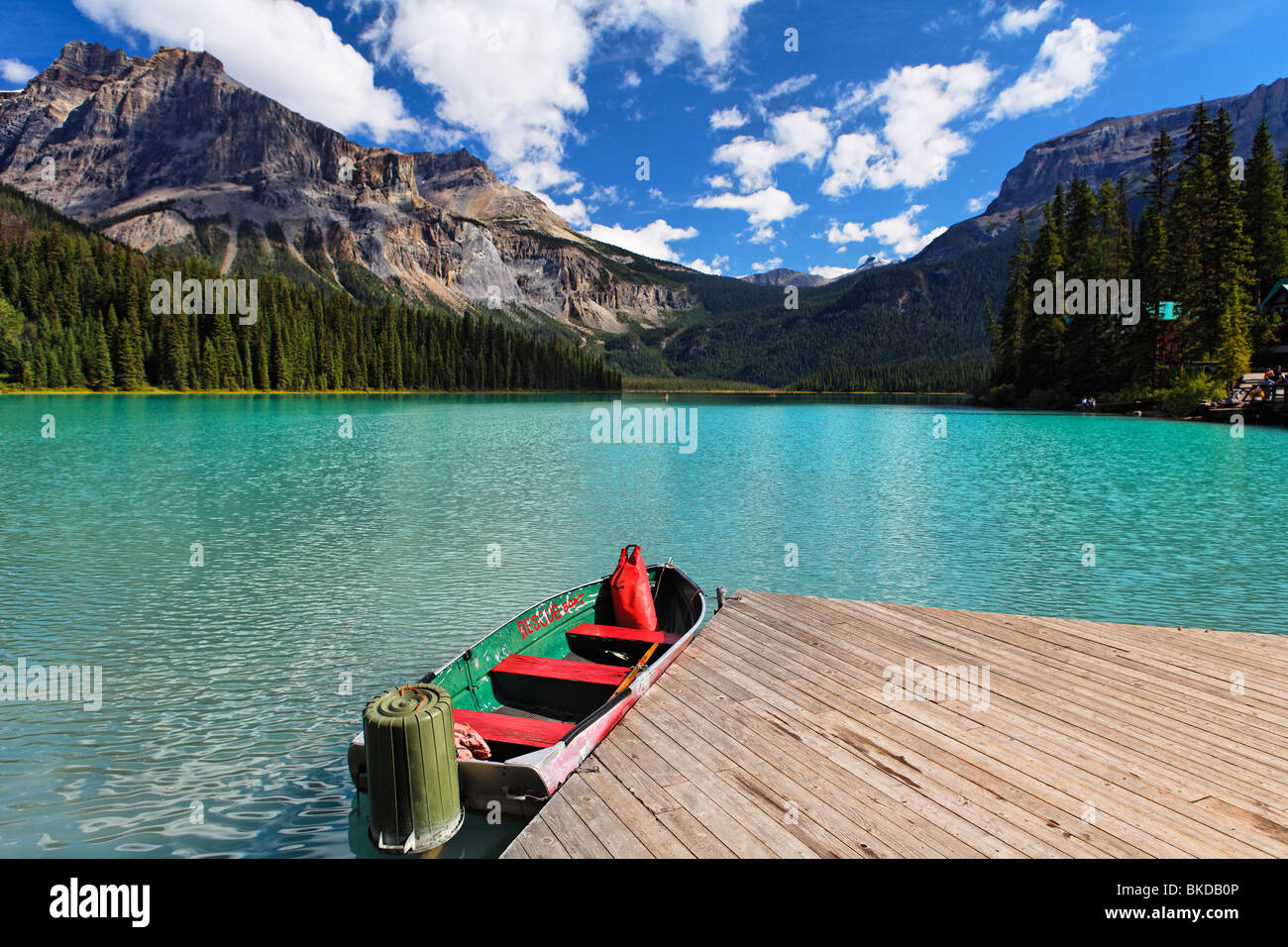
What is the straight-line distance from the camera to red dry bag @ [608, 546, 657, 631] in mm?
10266

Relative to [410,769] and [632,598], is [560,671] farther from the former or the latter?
[410,769]

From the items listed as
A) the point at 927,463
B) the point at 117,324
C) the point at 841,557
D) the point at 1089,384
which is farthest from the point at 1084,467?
the point at 117,324

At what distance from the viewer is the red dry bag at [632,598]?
10266 millimetres

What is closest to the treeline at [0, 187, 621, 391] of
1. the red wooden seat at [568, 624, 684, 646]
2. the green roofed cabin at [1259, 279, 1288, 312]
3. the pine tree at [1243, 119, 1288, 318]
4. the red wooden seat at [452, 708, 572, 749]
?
the red wooden seat at [568, 624, 684, 646]

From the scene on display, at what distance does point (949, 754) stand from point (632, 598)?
535 cm

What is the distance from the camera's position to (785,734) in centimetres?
629

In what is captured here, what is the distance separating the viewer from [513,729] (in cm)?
641

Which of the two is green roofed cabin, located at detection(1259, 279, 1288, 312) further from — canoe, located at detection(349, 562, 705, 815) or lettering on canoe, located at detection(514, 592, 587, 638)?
lettering on canoe, located at detection(514, 592, 587, 638)

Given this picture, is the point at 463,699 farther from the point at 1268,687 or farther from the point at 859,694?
the point at 1268,687

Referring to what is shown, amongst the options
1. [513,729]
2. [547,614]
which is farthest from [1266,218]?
[513,729]

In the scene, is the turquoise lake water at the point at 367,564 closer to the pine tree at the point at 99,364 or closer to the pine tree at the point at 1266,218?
the pine tree at the point at 1266,218

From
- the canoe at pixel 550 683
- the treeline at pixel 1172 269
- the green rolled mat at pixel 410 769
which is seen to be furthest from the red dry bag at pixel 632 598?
the treeline at pixel 1172 269

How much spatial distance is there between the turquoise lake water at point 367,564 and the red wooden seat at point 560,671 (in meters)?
2.06

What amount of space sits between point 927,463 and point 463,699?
108ft
